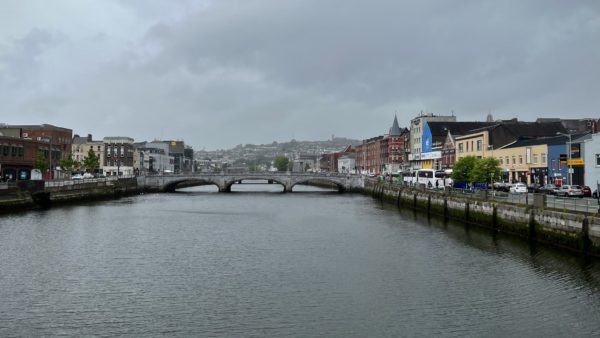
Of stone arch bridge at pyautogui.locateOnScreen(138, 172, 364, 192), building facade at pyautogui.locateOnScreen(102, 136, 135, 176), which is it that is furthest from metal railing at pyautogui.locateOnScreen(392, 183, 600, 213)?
building facade at pyautogui.locateOnScreen(102, 136, 135, 176)

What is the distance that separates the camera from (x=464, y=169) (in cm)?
7875

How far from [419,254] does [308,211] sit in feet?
125

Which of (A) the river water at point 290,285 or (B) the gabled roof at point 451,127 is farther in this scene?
(B) the gabled roof at point 451,127

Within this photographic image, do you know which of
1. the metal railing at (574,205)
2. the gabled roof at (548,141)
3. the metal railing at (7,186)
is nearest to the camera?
the metal railing at (574,205)

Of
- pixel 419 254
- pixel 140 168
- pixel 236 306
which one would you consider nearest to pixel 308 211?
pixel 419 254

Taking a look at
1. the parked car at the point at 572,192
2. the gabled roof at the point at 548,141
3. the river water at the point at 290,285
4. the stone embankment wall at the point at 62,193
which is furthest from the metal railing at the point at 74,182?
the gabled roof at the point at 548,141

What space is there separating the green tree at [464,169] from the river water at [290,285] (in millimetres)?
27732

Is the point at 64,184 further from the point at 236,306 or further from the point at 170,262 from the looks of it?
the point at 236,306

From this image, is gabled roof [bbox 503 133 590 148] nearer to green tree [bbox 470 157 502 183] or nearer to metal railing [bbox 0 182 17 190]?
green tree [bbox 470 157 502 183]

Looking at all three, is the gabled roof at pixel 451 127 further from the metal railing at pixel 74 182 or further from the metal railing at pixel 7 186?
the metal railing at pixel 7 186

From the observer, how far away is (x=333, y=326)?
22547 mm

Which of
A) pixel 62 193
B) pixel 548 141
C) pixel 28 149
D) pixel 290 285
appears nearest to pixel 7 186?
pixel 62 193

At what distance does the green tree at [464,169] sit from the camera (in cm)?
7744

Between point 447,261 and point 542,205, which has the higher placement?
point 542,205
